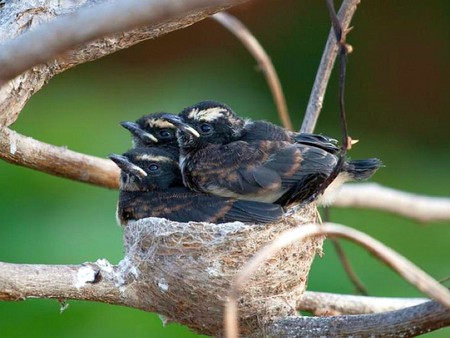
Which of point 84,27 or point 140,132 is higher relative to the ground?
point 140,132

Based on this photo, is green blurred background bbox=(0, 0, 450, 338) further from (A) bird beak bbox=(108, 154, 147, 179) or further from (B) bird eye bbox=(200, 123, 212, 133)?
(B) bird eye bbox=(200, 123, 212, 133)

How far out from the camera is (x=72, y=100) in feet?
25.9

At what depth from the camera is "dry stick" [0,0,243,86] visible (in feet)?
4.65

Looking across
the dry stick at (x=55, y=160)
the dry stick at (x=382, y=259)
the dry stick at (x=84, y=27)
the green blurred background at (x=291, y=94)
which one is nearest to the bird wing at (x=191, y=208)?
the dry stick at (x=55, y=160)

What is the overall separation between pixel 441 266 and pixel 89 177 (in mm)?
3643

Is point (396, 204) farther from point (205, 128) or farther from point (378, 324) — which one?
point (378, 324)

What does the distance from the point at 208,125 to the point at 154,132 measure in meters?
0.38

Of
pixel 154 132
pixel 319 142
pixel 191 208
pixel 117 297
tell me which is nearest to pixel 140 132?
pixel 154 132

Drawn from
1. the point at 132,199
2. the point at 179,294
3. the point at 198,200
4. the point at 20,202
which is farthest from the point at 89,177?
the point at 20,202

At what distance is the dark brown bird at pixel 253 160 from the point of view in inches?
118

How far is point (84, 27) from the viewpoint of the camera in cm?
147

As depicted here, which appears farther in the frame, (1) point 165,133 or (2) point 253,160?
(1) point 165,133

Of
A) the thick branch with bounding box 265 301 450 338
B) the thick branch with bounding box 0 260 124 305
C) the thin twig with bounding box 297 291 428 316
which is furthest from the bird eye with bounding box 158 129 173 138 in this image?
the thick branch with bounding box 265 301 450 338

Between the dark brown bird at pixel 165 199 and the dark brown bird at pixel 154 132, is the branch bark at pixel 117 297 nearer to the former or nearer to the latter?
the dark brown bird at pixel 165 199
